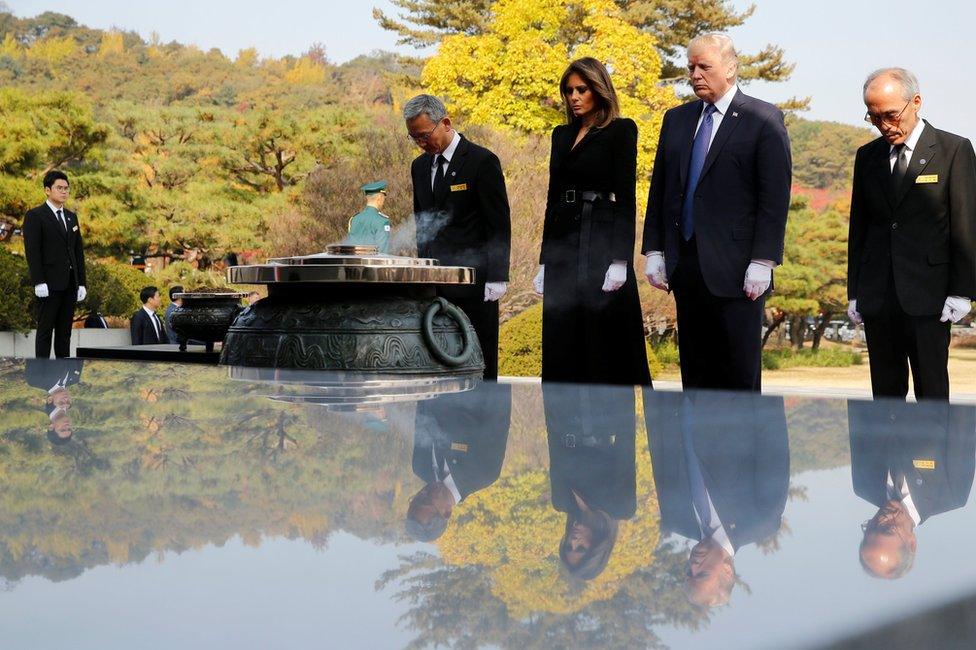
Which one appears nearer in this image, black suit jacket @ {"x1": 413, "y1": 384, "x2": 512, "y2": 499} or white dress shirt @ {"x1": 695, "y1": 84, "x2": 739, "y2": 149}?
black suit jacket @ {"x1": 413, "y1": 384, "x2": 512, "y2": 499}

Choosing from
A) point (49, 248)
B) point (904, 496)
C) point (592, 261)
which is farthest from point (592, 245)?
point (49, 248)

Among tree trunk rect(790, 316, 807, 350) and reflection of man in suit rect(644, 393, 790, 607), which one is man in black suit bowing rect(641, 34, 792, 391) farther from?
tree trunk rect(790, 316, 807, 350)

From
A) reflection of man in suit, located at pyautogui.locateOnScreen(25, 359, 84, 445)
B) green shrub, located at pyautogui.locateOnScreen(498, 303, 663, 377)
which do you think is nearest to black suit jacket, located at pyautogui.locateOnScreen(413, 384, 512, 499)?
reflection of man in suit, located at pyautogui.locateOnScreen(25, 359, 84, 445)

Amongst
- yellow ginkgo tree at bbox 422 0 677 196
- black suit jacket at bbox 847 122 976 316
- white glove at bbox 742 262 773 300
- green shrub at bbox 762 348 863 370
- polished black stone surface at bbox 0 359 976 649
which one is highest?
yellow ginkgo tree at bbox 422 0 677 196

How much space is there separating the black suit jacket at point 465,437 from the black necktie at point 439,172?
1.69 metres

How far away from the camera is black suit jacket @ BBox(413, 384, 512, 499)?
1015mm

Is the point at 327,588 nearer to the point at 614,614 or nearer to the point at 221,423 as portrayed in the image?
the point at 614,614

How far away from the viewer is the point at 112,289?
510 inches

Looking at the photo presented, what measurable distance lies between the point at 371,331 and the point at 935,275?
1.49m

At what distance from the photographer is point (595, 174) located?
10.1 ft

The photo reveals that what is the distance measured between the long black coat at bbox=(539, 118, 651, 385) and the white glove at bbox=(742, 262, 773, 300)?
502mm

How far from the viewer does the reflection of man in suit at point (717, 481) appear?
658mm

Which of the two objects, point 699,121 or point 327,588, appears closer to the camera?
point 327,588

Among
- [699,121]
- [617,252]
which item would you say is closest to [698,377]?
[617,252]
